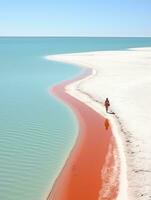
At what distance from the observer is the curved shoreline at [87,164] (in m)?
17.1

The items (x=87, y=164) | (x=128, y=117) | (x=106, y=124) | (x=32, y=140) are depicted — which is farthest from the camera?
(x=128, y=117)

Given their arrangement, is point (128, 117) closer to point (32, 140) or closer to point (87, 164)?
point (32, 140)

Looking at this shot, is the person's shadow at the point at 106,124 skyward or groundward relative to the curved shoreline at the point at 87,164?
skyward

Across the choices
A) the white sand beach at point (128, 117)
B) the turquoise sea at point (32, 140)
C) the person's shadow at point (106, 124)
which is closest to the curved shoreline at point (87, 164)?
the person's shadow at point (106, 124)

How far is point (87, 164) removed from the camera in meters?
20.5

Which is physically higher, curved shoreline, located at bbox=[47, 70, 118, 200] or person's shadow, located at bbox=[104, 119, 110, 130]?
person's shadow, located at bbox=[104, 119, 110, 130]

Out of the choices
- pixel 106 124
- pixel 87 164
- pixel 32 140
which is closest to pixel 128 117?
pixel 106 124

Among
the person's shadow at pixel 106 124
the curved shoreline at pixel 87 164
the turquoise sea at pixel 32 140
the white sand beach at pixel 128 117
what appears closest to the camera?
the curved shoreline at pixel 87 164

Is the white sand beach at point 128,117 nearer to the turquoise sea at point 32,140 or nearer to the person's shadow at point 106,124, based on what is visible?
the person's shadow at point 106,124

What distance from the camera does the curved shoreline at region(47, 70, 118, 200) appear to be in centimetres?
1714

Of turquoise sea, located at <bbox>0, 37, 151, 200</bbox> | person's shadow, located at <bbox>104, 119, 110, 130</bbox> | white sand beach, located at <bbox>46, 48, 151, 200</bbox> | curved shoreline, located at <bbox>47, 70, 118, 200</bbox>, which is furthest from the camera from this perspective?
person's shadow, located at <bbox>104, 119, 110, 130</bbox>

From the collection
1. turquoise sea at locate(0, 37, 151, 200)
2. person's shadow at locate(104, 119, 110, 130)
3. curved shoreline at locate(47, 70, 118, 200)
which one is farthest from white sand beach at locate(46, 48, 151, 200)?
turquoise sea at locate(0, 37, 151, 200)

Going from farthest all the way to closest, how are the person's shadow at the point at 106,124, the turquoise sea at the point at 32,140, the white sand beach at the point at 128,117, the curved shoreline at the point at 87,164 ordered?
the person's shadow at the point at 106,124
the turquoise sea at the point at 32,140
the white sand beach at the point at 128,117
the curved shoreline at the point at 87,164

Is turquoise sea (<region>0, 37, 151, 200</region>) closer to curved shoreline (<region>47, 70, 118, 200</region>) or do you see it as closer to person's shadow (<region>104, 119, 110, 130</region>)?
curved shoreline (<region>47, 70, 118, 200</region>)
